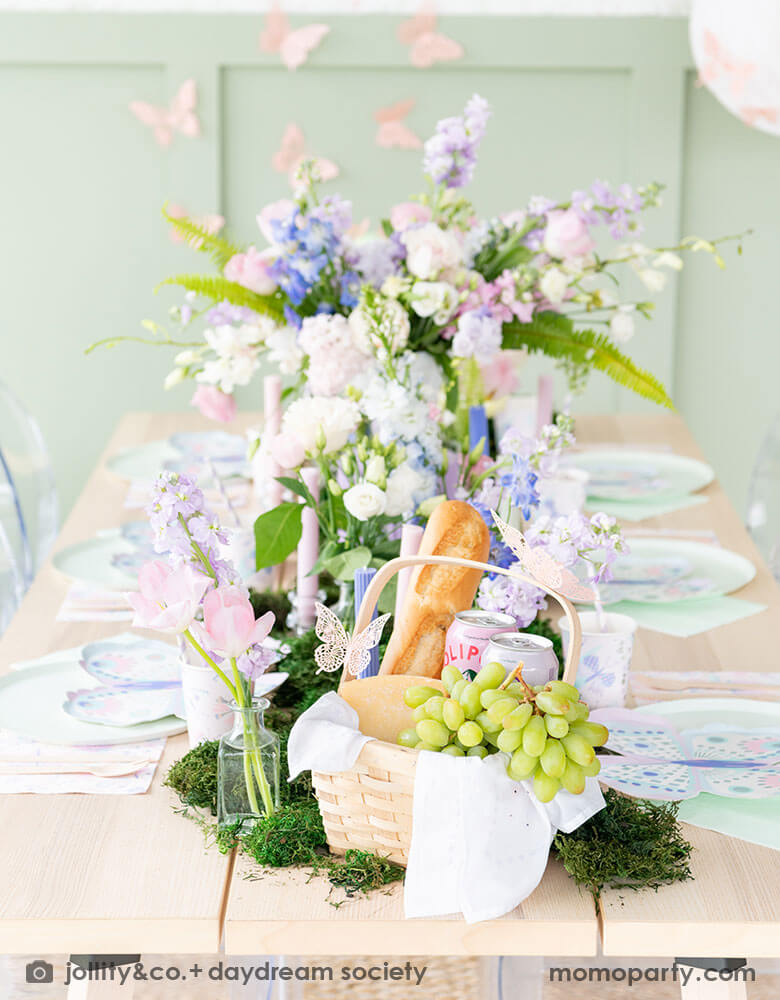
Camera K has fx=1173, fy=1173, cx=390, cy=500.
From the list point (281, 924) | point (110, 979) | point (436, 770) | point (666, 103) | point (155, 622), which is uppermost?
point (666, 103)

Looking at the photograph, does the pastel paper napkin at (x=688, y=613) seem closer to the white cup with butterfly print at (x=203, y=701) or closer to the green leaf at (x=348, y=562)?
the green leaf at (x=348, y=562)

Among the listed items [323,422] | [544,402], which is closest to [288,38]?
[544,402]

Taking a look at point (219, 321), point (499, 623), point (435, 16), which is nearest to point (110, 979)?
point (499, 623)

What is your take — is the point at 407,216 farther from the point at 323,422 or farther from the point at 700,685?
the point at 700,685

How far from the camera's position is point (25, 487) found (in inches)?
95.3

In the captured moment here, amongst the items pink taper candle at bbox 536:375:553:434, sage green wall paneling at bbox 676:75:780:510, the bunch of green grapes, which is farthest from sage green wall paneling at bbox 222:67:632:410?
the bunch of green grapes

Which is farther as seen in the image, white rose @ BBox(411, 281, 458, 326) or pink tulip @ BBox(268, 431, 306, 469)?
white rose @ BBox(411, 281, 458, 326)

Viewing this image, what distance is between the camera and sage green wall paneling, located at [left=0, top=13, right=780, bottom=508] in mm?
3234

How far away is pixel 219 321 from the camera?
5.68ft

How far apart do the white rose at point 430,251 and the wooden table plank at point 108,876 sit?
2.45 ft

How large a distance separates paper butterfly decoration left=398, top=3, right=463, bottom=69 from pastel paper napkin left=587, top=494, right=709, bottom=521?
167cm

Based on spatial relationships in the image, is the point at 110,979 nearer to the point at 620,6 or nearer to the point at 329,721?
the point at 329,721

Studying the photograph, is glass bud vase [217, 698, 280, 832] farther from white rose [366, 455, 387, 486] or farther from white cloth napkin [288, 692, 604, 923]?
white rose [366, 455, 387, 486]

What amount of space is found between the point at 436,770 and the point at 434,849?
0.06m
